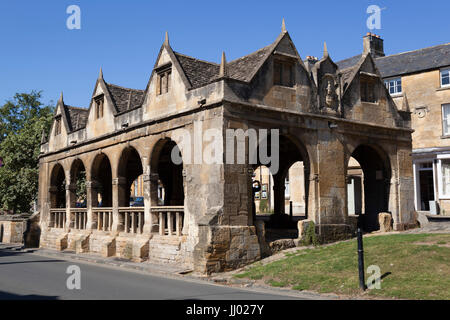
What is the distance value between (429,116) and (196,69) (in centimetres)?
1750

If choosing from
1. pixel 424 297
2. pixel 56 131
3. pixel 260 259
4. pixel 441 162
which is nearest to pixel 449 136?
pixel 441 162

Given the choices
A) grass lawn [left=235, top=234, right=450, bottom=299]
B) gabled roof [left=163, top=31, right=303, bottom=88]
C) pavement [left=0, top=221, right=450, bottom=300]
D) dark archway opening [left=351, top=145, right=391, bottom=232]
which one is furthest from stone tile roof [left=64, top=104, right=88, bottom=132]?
grass lawn [left=235, top=234, right=450, bottom=299]

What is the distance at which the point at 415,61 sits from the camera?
29672 mm

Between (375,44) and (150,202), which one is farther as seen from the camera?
(375,44)

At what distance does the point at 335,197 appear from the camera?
653 inches

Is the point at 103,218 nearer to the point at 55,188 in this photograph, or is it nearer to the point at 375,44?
the point at 55,188

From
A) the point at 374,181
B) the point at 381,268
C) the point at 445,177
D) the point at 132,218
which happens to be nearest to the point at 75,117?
the point at 132,218

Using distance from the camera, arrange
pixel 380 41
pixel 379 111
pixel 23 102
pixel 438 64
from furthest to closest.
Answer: pixel 23 102 < pixel 380 41 < pixel 438 64 < pixel 379 111

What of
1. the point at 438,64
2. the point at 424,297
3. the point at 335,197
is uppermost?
the point at 438,64

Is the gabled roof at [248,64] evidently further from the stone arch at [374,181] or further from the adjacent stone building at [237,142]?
the stone arch at [374,181]

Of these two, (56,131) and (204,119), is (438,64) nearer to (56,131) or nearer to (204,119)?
(204,119)

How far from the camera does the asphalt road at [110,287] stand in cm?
980

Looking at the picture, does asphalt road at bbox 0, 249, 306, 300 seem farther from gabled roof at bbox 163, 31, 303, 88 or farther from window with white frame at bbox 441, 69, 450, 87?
window with white frame at bbox 441, 69, 450, 87

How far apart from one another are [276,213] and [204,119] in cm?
872
